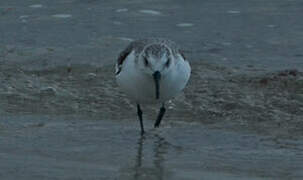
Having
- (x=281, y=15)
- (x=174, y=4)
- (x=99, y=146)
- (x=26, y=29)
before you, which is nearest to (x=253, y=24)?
(x=281, y=15)

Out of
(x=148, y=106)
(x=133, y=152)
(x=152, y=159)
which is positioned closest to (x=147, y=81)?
(x=133, y=152)

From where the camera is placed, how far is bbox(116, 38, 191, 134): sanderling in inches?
268

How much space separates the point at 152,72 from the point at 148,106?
1.49 meters

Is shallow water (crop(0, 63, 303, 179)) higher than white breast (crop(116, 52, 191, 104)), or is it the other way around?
white breast (crop(116, 52, 191, 104))

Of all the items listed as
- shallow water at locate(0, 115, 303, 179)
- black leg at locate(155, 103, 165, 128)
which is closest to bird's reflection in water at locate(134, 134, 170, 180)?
shallow water at locate(0, 115, 303, 179)

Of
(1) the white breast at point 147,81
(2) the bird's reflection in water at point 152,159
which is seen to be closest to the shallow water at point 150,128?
(2) the bird's reflection in water at point 152,159

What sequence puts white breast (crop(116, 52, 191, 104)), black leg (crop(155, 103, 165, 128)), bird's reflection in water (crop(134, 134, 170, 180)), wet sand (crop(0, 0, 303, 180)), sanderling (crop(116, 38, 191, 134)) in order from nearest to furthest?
bird's reflection in water (crop(134, 134, 170, 180)) → wet sand (crop(0, 0, 303, 180)) → sanderling (crop(116, 38, 191, 134)) → white breast (crop(116, 52, 191, 104)) → black leg (crop(155, 103, 165, 128))

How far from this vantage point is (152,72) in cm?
682

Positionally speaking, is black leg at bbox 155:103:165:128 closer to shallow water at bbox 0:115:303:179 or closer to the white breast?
shallow water at bbox 0:115:303:179

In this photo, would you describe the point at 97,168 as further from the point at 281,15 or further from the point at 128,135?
the point at 281,15

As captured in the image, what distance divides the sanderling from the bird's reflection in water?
0.31 m

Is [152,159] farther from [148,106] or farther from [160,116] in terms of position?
[148,106]

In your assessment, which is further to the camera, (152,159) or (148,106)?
(148,106)

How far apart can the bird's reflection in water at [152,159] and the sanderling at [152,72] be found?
313mm
